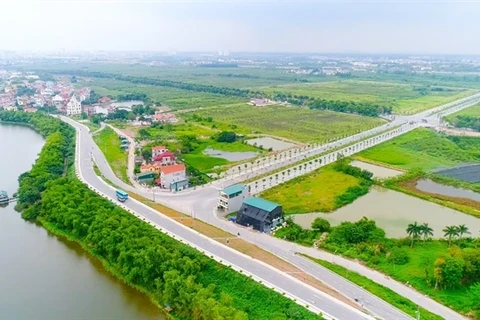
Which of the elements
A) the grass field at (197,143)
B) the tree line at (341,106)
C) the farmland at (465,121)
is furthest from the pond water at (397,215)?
the tree line at (341,106)

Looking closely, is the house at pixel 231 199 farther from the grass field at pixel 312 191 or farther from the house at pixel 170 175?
the house at pixel 170 175

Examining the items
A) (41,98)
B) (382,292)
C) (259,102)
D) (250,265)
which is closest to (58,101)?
(41,98)

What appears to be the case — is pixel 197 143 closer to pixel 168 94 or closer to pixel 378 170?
pixel 378 170

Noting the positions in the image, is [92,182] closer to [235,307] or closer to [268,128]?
[235,307]

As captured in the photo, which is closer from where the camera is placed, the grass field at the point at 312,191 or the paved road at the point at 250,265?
the paved road at the point at 250,265

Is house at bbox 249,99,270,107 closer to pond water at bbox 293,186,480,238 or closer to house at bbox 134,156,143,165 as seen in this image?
house at bbox 134,156,143,165

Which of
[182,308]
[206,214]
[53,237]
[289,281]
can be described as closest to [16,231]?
[53,237]

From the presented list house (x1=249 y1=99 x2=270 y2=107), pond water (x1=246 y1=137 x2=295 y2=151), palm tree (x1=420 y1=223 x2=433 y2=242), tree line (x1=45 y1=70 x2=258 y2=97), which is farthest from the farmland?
tree line (x1=45 y1=70 x2=258 y2=97)
